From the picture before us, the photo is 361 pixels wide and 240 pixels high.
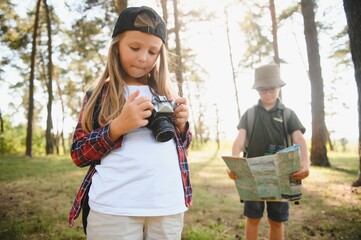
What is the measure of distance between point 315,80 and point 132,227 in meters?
9.34

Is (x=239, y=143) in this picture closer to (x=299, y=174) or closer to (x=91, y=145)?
(x=299, y=174)

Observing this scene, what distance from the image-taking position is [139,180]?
127 cm

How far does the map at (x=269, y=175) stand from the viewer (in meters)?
2.23

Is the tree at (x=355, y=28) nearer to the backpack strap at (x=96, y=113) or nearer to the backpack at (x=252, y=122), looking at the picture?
the backpack at (x=252, y=122)

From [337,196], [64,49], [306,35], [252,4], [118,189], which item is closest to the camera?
[118,189]

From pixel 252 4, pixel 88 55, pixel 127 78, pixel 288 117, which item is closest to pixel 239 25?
pixel 252 4

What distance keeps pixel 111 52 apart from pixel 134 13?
0.24 meters

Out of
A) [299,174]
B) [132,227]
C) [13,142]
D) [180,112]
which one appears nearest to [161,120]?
[180,112]

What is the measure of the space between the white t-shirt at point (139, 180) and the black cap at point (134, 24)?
0.48 m

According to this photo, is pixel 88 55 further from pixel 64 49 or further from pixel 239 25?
pixel 239 25

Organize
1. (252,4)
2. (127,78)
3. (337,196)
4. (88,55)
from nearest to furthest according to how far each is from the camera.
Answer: (127,78) < (337,196) < (252,4) < (88,55)

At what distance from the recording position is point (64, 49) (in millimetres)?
16109

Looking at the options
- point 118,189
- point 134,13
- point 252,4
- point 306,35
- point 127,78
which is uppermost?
point 252,4

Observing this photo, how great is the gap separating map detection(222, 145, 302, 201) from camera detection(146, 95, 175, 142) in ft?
3.52
